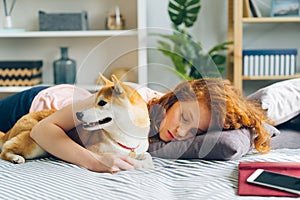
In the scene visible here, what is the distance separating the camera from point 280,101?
1.99 meters

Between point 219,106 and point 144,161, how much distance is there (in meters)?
0.27

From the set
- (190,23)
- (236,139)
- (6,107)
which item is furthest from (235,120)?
(190,23)

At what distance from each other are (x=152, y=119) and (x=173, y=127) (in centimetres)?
7

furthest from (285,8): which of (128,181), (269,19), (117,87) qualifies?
(128,181)

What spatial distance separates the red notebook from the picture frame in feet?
6.42

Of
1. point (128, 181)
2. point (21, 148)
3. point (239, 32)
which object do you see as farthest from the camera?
point (239, 32)

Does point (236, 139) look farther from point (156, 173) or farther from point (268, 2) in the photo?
point (268, 2)

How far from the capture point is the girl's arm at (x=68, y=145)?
4.71ft

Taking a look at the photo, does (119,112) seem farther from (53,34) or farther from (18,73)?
(18,73)

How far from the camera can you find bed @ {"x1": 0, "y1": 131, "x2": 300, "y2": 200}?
125 cm

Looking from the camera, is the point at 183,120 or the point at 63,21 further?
the point at 63,21

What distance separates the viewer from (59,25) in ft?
10.9

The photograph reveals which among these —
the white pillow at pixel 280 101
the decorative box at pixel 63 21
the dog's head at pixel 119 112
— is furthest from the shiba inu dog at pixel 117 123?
the decorative box at pixel 63 21

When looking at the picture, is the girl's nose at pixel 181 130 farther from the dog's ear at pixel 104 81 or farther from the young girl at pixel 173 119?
the dog's ear at pixel 104 81
